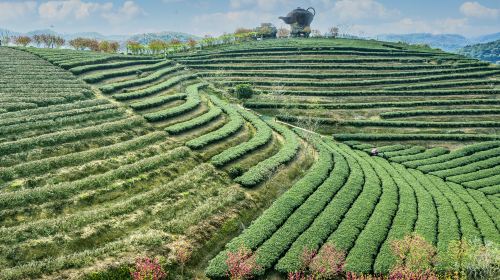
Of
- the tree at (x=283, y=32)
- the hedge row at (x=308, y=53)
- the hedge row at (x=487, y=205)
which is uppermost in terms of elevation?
the tree at (x=283, y=32)

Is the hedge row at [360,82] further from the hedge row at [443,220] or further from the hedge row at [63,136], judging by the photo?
the hedge row at [443,220]

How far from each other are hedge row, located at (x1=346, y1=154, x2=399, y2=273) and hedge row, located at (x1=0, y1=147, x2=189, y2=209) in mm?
21336

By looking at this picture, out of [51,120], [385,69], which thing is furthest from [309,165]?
[385,69]

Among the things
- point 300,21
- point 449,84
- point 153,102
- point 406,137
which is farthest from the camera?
point 300,21

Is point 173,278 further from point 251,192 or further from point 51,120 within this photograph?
point 51,120

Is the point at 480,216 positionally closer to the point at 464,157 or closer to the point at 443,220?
the point at 443,220

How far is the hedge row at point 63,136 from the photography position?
3906cm

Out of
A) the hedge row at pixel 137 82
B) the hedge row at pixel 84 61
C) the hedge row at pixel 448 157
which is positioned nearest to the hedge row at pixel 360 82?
the hedge row at pixel 137 82

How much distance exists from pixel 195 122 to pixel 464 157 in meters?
40.9

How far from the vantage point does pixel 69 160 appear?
127 feet

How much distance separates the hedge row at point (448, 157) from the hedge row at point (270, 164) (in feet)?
56.8

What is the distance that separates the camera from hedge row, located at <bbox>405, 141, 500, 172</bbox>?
55.5 metres

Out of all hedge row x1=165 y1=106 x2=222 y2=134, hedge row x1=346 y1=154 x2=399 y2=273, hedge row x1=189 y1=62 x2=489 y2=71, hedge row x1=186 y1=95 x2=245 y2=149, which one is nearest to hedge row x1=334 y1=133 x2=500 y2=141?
hedge row x1=186 y1=95 x2=245 y2=149

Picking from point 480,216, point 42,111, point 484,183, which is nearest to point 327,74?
point 484,183
